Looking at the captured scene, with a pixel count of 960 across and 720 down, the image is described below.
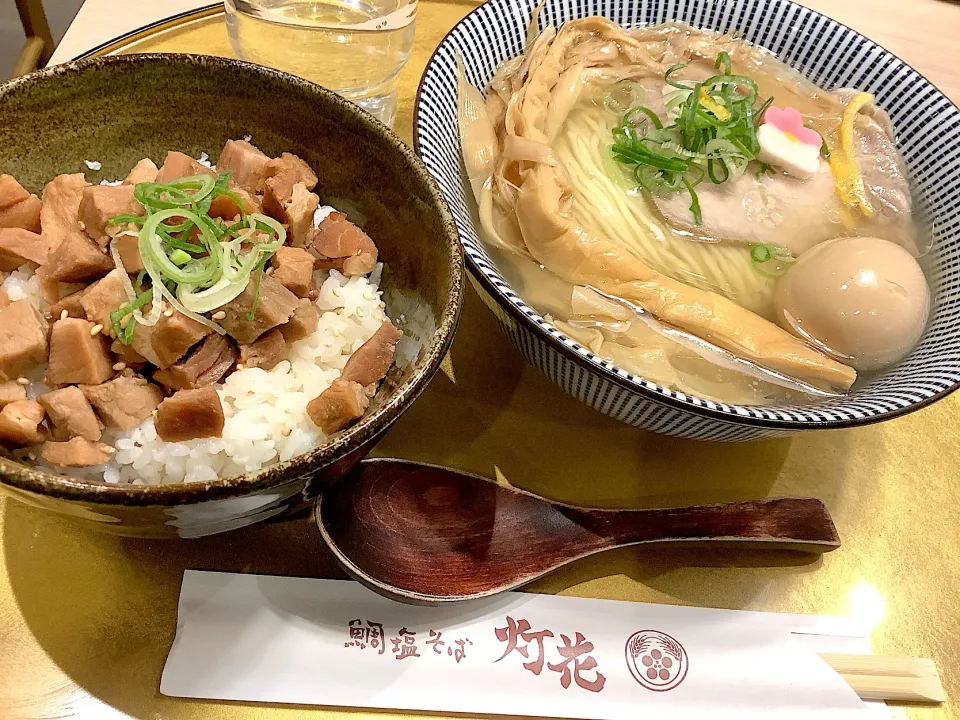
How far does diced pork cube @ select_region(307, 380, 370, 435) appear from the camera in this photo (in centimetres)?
100

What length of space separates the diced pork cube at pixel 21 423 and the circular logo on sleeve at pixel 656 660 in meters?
0.90

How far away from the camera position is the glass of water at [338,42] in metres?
1.78

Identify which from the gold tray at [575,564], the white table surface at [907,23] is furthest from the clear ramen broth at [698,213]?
the white table surface at [907,23]

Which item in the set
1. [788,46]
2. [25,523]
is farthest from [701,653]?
[788,46]

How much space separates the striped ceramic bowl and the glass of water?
0.95ft

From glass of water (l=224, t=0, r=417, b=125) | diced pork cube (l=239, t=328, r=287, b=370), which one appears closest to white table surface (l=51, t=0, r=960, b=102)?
glass of water (l=224, t=0, r=417, b=125)

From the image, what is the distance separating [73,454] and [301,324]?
0.36 meters

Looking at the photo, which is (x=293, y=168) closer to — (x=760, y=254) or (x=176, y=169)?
(x=176, y=169)

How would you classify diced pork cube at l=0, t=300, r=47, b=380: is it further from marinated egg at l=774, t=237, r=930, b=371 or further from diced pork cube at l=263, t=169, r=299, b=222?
marinated egg at l=774, t=237, r=930, b=371

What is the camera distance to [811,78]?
1807 millimetres

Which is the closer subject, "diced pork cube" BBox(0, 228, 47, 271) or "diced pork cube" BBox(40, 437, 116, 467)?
"diced pork cube" BBox(40, 437, 116, 467)

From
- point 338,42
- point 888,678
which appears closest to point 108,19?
point 338,42

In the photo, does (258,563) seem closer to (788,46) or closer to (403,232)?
(403,232)

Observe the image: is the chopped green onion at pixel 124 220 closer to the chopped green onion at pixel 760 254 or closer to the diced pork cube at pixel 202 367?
the diced pork cube at pixel 202 367
